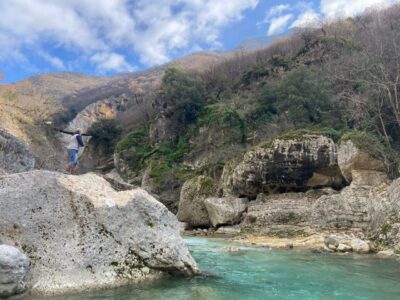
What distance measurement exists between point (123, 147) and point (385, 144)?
4035 centimetres

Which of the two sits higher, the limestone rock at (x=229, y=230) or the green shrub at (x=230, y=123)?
the green shrub at (x=230, y=123)

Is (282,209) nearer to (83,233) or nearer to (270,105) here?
(270,105)

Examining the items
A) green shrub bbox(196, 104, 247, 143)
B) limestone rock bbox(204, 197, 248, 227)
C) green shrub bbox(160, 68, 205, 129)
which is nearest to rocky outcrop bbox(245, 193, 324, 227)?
limestone rock bbox(204, 197, 248, 227)

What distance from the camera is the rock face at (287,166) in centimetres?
2956

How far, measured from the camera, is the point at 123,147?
59.9 metres

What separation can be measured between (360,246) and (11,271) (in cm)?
1424

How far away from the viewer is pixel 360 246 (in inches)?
679

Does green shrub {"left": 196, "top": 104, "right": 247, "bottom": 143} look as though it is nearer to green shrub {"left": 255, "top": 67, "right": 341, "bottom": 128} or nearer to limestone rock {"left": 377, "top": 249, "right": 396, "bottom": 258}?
green shrub {"left": 255, "top": 67, "right": 341, "bottom": 128}

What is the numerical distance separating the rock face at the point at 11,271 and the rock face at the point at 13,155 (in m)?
6.12

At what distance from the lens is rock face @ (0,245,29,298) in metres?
8.08

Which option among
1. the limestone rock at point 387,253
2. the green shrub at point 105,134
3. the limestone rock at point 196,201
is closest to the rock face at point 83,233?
the limestone rock at point 387,253

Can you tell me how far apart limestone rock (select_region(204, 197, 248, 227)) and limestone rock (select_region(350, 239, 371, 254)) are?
14182 millimetres

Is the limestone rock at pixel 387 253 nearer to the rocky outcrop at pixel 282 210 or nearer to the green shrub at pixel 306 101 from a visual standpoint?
the rocky outcrop at pixel 282 210

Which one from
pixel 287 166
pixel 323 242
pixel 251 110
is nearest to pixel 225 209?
pixel 287 166
